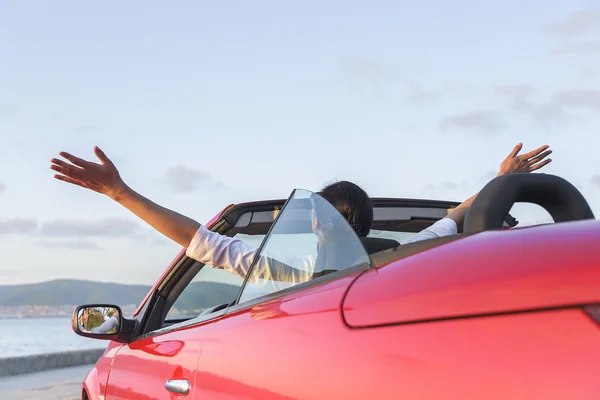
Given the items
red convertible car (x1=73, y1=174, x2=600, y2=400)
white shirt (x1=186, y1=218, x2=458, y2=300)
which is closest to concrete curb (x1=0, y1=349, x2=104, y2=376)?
white shirt (x1=186, y1=218, x2=458, y2=300)

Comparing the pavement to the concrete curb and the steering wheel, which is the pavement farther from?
the steering wheel

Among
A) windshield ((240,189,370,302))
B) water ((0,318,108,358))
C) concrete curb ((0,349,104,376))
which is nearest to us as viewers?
windshield ((240,189,370,302))

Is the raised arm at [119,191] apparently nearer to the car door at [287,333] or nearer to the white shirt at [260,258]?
the white shirt at [260,258]

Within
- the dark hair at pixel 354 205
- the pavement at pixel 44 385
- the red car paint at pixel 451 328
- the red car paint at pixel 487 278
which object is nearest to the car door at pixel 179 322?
the dark hair at pixel 354 205

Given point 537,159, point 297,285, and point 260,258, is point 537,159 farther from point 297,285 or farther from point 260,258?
point 297,285

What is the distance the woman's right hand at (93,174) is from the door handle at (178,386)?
1.03 metres

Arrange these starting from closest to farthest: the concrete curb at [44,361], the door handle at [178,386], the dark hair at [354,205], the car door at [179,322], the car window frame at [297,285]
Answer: the car window frame at [297,285] < the door handle at [178,386] < the car door at [179,322] < the dark hair at [354,205] < the concrete curb at [44,361]

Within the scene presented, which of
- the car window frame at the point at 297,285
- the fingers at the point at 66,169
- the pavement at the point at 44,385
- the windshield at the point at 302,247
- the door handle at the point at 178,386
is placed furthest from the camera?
the pavement at the point at 44,385

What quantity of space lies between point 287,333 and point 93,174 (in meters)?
1.82

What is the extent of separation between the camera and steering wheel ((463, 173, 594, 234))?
182 cm

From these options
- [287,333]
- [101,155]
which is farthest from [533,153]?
[287,333]

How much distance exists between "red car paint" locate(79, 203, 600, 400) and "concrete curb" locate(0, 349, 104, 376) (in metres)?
15.8

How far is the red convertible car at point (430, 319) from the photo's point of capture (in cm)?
116

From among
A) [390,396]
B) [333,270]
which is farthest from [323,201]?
[390,396]
